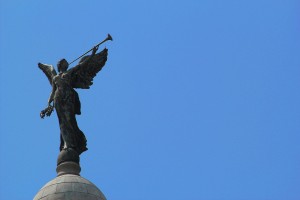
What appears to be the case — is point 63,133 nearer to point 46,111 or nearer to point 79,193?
point 46,111

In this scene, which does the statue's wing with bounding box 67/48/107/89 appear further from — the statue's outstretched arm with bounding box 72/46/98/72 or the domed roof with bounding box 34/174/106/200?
the domed roof with bounding box 34/174/106/200

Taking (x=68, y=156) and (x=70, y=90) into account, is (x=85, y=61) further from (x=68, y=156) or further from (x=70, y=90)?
(x=68, y=156)

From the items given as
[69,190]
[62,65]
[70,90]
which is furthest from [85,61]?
[69,190]

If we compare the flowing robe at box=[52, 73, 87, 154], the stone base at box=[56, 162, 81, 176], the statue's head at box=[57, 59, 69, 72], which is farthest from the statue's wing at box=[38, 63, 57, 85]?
the stone base at box=[56, 162, 81, 176]

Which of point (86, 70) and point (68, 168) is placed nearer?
point (68, 168)

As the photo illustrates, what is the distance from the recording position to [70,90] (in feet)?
86.9

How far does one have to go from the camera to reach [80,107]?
26688mm

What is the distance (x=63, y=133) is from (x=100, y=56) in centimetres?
321

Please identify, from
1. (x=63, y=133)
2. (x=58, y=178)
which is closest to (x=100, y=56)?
(x=63, y=133)

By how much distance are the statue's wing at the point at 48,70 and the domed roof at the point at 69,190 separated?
4458 millimetres

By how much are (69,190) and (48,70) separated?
576cm

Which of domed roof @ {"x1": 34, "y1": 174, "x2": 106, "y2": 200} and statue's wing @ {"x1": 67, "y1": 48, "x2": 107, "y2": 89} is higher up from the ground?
statue's wing @ {"x1": 67, "y1": 48, "x2": 107, "y2": 89}

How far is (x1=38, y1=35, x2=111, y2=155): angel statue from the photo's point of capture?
84.9 ft

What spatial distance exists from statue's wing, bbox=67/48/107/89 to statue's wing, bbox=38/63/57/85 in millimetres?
664
